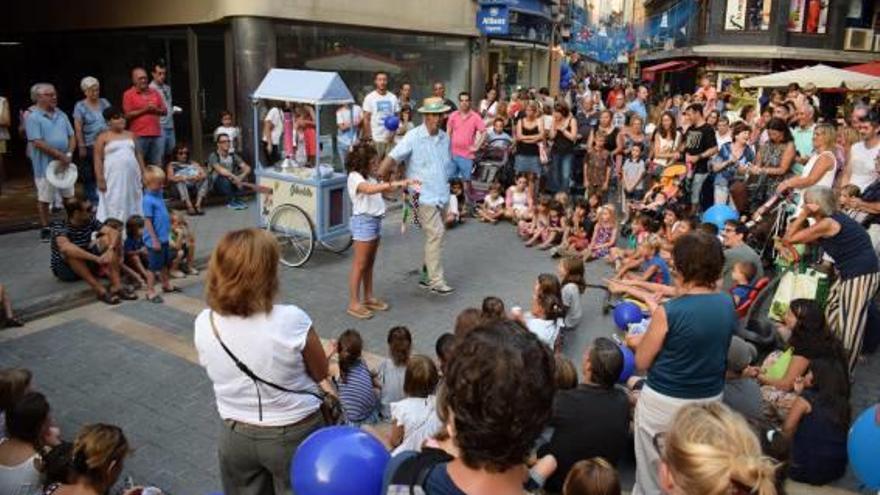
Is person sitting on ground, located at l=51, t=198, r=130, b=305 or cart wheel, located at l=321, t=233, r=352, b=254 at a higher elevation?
person sitting on ground, located at l=51, t=198, r=130, b=305

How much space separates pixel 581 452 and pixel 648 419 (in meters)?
0.52

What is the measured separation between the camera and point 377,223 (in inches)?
262

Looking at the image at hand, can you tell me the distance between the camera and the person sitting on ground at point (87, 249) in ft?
22.4

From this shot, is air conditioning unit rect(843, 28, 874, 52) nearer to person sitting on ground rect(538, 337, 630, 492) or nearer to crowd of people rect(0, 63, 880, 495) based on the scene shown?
crowd of people rect(0, 63, 880, 495)

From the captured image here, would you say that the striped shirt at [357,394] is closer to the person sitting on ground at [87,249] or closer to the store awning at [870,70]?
the person sitting on ground at [87,249]

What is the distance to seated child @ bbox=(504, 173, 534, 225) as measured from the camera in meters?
10.7

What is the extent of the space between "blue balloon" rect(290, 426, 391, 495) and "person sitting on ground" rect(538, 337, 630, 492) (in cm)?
147

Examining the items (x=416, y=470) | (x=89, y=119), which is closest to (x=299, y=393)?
(x=416, y=470)

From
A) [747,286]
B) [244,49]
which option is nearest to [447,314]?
[747,286]

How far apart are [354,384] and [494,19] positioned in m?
14.6

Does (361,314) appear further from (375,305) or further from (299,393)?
(299,393)

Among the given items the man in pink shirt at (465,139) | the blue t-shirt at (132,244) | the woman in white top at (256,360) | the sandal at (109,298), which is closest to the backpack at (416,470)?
the woman in white top at (256,360)

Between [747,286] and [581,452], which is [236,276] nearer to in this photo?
[581,452]

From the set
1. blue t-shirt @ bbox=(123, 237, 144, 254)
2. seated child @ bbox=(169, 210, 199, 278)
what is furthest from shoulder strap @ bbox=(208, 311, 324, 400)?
seated child @ bbox=(169, 210, 199, 278)
